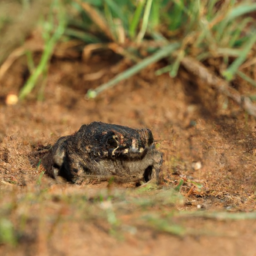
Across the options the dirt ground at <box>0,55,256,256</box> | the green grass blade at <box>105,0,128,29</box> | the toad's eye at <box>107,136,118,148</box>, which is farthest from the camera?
the green grass blade at <box>105,0,128,29</box>

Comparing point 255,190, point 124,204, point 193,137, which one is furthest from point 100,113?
point 124,204

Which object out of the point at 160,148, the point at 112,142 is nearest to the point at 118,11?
the point at 160,148

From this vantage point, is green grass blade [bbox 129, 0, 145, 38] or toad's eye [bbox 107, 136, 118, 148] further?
green grass blade [bbox 129, 0, 145, 38]

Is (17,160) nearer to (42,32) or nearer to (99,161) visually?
(99,161)

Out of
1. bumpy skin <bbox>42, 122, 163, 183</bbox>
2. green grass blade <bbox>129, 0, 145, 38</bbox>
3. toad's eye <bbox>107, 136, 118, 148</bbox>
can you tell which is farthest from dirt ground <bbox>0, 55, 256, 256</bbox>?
green grass blade <bbox>129, 0, 145, 38</bbox>

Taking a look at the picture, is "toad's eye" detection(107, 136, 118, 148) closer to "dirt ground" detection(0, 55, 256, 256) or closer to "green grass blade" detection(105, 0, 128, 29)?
"dirt ground" detection(0, 55, 256, 256)

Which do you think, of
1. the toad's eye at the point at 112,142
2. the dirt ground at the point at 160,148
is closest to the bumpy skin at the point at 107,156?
the toad's eye at the point at 112,142
